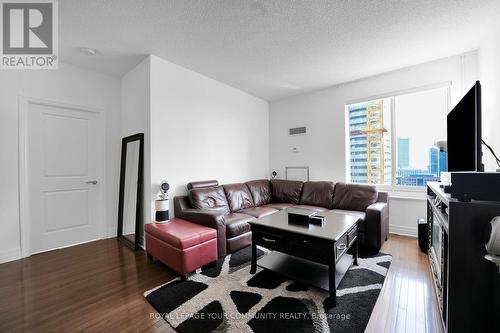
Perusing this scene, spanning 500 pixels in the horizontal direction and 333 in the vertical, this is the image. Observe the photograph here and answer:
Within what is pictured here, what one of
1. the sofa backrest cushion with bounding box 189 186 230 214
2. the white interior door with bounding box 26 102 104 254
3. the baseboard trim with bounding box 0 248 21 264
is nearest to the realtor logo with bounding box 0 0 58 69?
the white interior door with bounding box 26 102 104 254

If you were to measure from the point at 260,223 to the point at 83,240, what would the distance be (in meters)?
2.86

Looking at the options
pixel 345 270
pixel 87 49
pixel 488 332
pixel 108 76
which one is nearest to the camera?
pixel 488 332

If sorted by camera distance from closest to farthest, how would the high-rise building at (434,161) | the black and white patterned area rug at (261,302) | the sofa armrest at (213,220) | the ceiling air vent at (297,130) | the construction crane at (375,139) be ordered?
the black and white patterned area rug at (261,302)
the sofa armrest at (213,220)
the high-rise building at (434,161)
the construction crane at (375,139)
the ceiling air vent at (297,130)

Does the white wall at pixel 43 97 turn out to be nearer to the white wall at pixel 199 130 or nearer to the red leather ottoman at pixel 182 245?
the white wall at pixel 199 130

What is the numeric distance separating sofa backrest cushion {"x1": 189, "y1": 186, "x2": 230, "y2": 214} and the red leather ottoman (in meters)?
0.42

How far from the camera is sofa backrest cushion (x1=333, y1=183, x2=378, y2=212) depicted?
10.3ft

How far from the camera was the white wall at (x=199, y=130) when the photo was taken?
285 cm

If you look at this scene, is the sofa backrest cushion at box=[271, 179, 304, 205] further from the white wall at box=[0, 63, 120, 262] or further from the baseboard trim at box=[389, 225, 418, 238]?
the white wall at box=[0, 63, 120, 262]

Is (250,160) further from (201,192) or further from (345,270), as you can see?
(345,270)

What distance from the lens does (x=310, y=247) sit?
1.80 metres

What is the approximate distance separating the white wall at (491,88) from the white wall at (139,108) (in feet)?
12.7

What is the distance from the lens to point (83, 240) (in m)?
3.16

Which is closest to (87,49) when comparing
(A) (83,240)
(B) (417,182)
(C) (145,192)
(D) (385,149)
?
(C) (145,192)

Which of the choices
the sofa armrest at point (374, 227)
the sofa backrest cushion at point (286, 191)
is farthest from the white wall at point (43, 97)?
the sofa armrest at point (374, 227)
